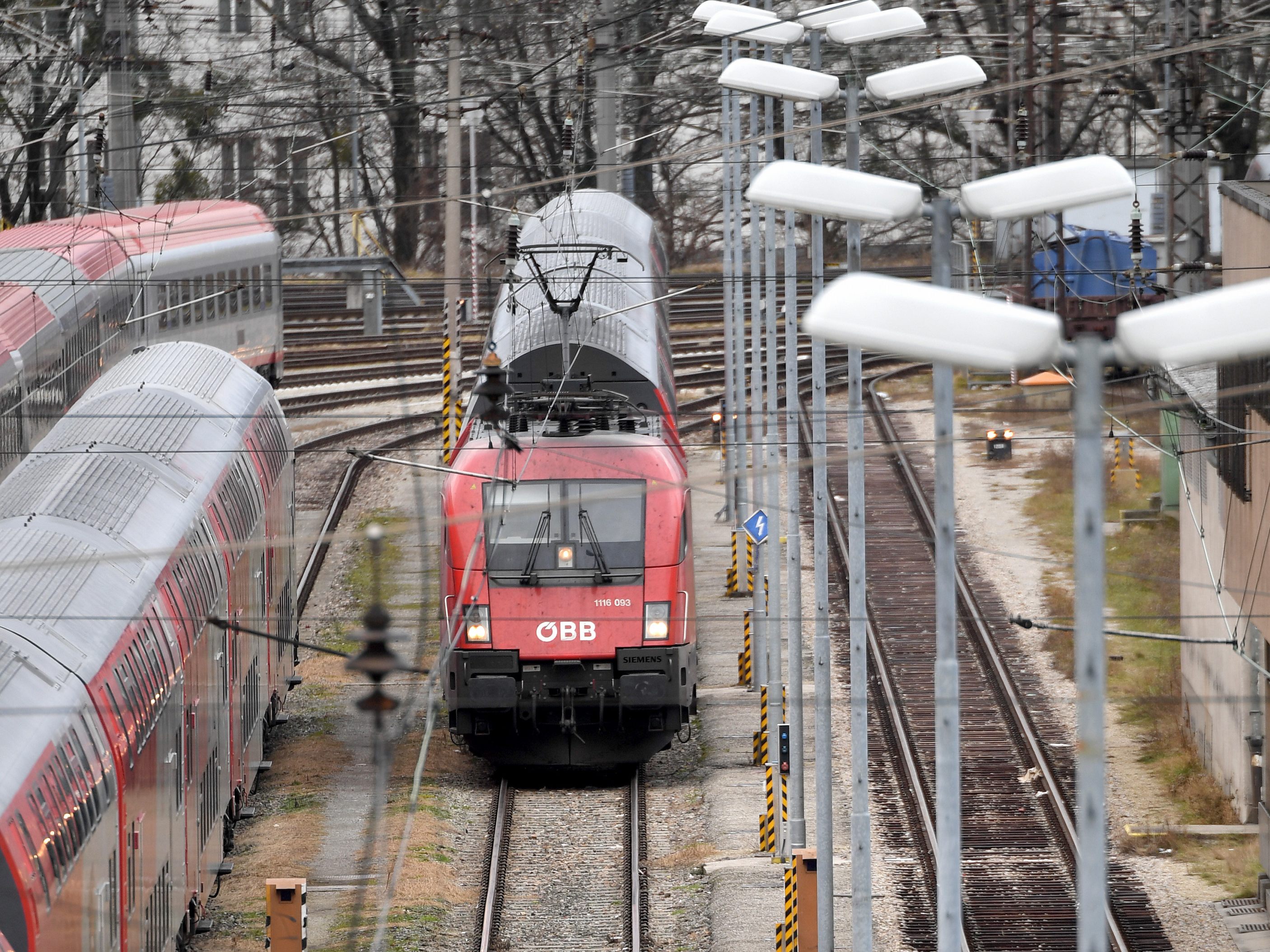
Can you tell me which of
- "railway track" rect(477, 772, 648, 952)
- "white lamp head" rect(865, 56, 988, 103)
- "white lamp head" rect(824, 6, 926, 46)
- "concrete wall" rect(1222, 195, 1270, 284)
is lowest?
"railway track" rect(477, 772, 648, 952)

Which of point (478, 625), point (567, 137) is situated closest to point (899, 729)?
point (478, 625)

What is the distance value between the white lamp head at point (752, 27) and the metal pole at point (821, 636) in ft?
7.80

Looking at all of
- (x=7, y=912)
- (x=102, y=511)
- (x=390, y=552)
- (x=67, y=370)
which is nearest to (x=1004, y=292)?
(x=390, y=552)

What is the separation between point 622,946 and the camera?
16.0 metres

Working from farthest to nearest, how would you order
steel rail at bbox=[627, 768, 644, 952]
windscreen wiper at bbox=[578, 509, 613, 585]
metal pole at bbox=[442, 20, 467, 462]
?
1. metal pole at bbox=[442, 20, 467, 462]
2. windscreen wiper at bbox=[578, 509, 613, 585]
3. steel rail at bbox=[627, 768, 644, 952]

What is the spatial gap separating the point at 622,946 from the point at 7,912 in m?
7.55

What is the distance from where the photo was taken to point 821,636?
577 inches

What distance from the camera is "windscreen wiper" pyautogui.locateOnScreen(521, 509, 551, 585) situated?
18.2 meters

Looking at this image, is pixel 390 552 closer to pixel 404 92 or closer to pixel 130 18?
pixel 130 18

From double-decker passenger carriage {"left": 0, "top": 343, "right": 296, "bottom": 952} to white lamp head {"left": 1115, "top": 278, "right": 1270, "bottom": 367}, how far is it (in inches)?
237

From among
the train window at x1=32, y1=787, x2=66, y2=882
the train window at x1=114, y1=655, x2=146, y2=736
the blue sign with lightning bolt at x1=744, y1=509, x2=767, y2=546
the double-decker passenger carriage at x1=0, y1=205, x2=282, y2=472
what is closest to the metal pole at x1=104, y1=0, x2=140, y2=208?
the double-decker passenger carriage at x1=0, y1=205, x2=282, y2=472

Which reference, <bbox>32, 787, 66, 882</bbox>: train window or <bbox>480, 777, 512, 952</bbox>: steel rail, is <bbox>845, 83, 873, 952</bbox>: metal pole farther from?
<bbox>32, 787, 66, 882</bbox>: train window

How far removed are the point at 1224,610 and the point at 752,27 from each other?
8150mm

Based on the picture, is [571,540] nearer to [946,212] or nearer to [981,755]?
[981,755]
